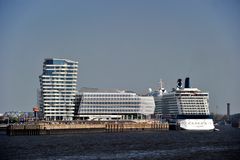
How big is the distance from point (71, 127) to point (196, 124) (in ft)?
139

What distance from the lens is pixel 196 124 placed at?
191 meters

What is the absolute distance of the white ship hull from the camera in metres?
190

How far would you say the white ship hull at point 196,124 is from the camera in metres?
190

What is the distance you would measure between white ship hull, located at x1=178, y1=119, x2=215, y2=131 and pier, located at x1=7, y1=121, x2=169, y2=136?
32.8 feet

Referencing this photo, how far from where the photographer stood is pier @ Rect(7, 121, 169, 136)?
520 ft

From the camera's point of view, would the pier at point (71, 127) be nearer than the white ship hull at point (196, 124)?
Yes

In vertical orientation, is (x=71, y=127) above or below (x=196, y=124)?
below

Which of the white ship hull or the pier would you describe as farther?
the white ship hull

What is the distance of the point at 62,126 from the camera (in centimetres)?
17300

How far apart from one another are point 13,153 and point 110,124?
10568cm

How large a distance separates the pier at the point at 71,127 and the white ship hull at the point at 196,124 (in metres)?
9.99

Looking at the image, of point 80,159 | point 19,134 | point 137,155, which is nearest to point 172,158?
point 137,155

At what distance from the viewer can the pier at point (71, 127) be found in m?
158

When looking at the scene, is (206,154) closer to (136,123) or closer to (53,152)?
(53,152)
